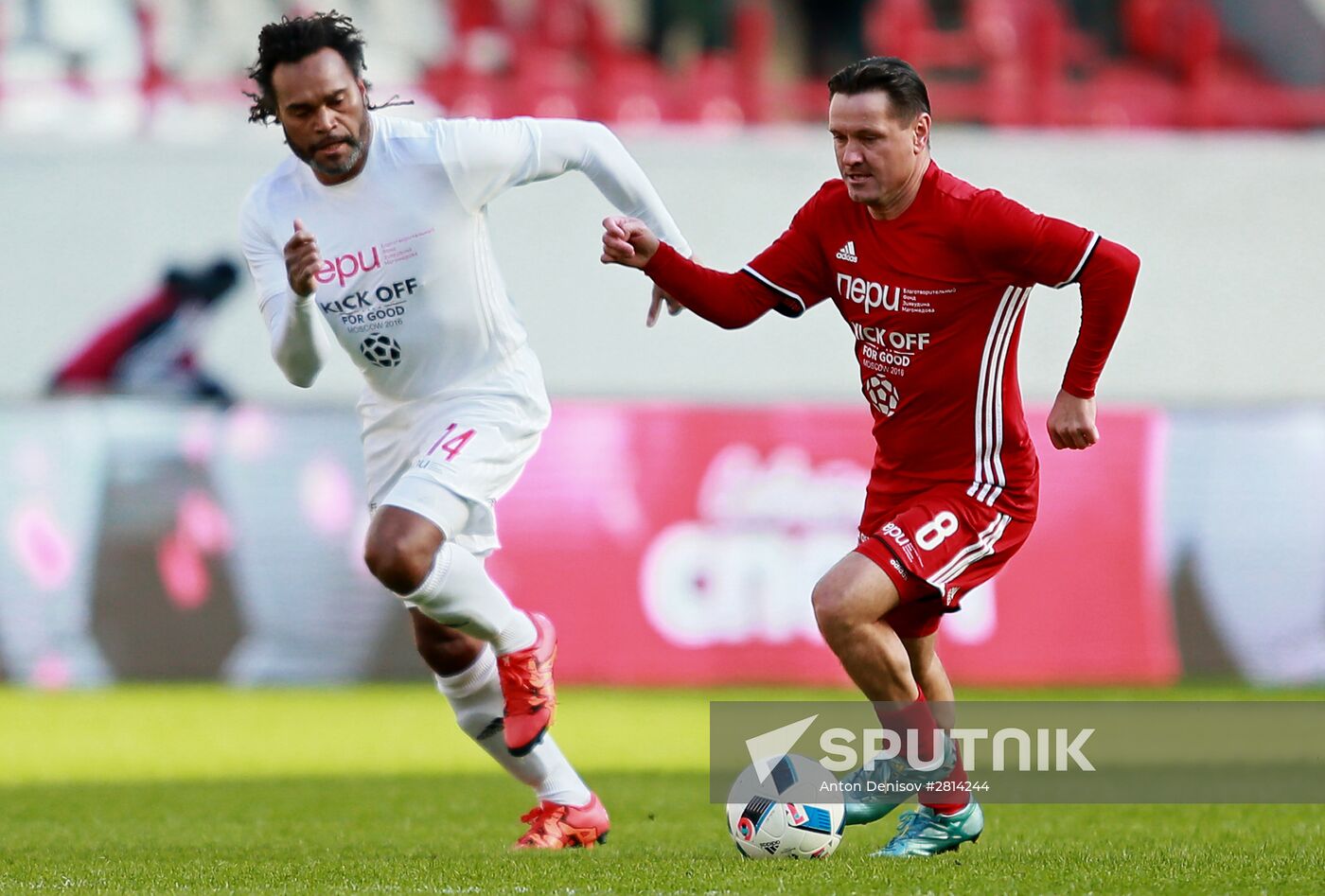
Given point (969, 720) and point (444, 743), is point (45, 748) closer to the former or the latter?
point (444, 743)

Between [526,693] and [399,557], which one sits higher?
[399,557]

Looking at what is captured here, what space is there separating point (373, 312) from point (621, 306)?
9.67m

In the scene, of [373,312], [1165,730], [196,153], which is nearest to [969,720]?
[1165,730]

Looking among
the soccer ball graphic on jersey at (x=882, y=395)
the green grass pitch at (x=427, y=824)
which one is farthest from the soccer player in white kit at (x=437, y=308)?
the soccer ball graphic on jersey at (x=882, y=395)

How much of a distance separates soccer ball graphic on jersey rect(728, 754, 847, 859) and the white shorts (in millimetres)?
1119

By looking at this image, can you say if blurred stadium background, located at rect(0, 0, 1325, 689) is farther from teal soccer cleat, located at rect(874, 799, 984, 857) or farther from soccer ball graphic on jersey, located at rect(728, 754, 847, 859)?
soccer ball graphic on jersey, located at rect(728, 754, 847, 859)

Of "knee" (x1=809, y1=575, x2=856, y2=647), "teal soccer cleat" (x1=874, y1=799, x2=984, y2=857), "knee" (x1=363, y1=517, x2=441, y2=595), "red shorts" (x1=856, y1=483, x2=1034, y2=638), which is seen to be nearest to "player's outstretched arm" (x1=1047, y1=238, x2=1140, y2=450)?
"red shorts" (x1=856, y1=483, x2=1034, y2=638)

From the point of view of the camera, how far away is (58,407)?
11.5 m

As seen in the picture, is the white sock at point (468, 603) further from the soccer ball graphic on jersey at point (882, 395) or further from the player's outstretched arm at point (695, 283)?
the soccer ball graphic on jersey at point (882, 395)

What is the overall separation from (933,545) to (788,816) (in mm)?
820

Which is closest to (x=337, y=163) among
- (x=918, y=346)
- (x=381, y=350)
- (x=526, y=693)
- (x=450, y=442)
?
(x=381, y=350)

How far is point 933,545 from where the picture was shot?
4.91 m

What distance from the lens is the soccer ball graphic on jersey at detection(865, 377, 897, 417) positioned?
5074 millimetres

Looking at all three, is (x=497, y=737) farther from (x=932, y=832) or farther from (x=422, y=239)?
(x=422, y=239)
